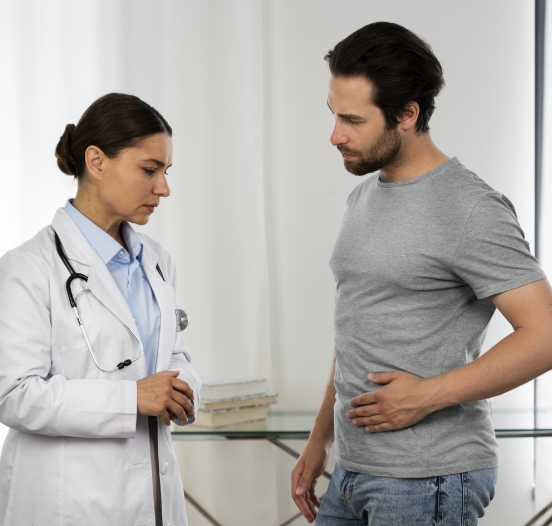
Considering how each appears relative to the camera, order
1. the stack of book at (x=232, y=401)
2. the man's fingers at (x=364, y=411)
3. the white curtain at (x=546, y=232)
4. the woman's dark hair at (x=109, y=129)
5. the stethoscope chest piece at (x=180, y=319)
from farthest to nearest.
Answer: the white curtain at (x=546, y=232), the stack of book at (x=232, y=401), the stethoscope chest piece at (x=180, y=319), the woman's dark hair at (x=109, y=129), the man's fingers at (x=364, y=411)

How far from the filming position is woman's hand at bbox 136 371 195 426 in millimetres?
1229

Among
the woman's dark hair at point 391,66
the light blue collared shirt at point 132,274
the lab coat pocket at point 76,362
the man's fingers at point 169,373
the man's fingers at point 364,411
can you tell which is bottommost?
the man's fingers at point 364,411

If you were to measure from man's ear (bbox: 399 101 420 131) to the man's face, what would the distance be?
17 millimetres

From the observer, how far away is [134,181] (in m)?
1.35

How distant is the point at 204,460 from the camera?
92.9 inches

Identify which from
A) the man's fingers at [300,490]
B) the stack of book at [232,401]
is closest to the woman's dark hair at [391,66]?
the man's fingers at [300,490]

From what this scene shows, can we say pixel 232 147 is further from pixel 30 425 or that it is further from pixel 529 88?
pixel 30 425

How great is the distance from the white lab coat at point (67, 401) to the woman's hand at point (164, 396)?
20mm

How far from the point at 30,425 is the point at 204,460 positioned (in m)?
1.26

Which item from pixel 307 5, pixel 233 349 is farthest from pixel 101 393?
pixel 307 5

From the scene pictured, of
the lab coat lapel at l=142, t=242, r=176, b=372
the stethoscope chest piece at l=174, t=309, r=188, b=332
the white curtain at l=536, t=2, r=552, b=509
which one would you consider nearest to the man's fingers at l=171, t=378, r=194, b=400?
the lab coat lapel at l=142, t=242, r=176, b=372

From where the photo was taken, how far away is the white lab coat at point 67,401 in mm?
1183

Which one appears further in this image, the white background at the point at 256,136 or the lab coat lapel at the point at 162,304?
the white background at the point at 256,136

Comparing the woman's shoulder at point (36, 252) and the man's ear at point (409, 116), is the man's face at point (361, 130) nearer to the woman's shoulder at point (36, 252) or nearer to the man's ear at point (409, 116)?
the man's ear at point (409, 116)
